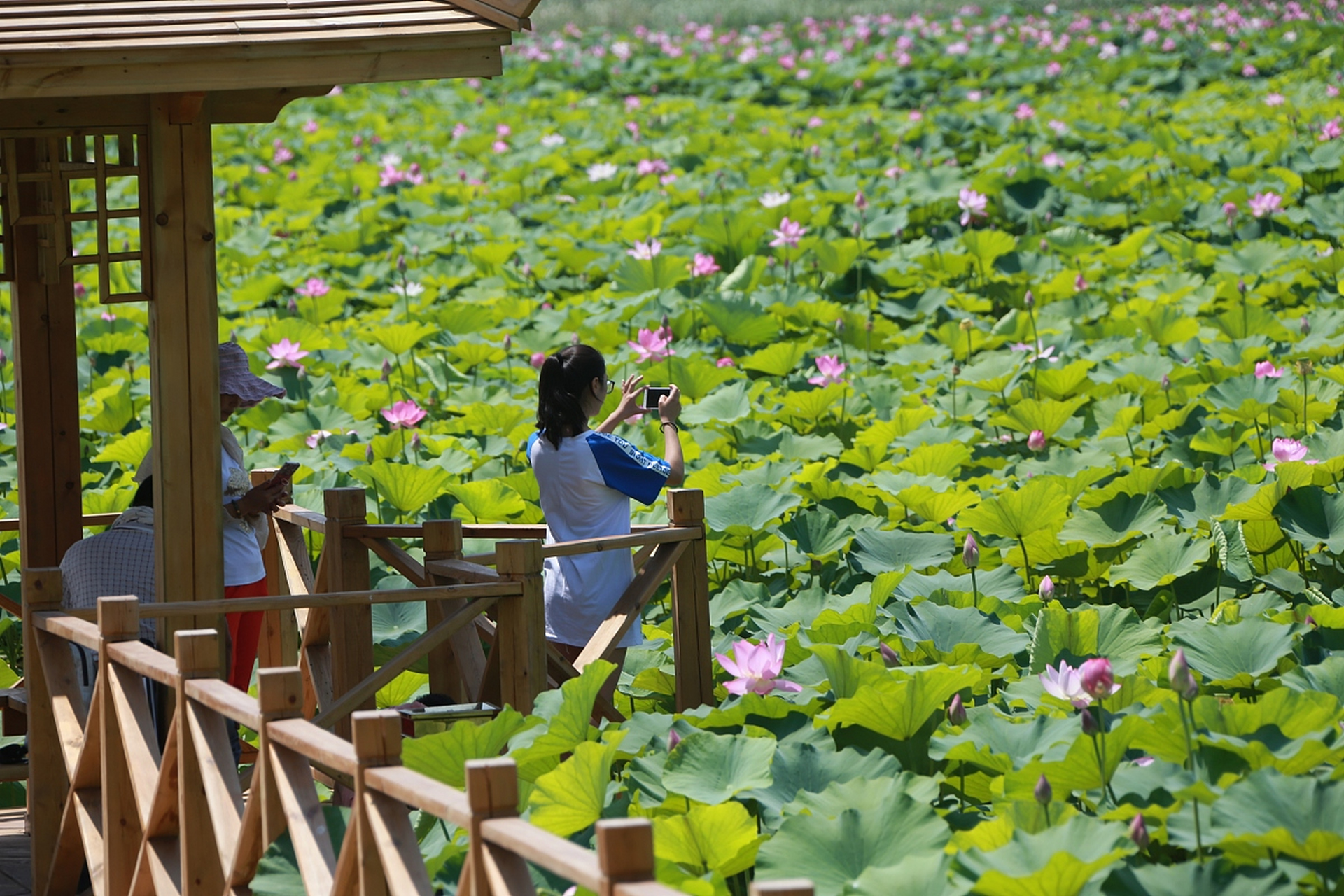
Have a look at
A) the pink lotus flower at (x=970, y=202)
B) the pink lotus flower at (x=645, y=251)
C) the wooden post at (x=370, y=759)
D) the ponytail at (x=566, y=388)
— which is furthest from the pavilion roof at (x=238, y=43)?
the pink lotus flower at (x=970, y=202)

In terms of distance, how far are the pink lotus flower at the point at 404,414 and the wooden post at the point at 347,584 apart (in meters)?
1.63

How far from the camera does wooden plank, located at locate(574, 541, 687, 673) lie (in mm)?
3455

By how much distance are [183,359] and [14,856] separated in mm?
1348

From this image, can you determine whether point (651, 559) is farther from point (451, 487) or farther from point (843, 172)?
point (843, 172)

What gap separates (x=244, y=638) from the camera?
362 centimetres

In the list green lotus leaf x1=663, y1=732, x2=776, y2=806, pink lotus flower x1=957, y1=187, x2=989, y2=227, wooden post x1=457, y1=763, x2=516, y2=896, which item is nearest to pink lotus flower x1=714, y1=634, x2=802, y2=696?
green lotus leaf x1=663, y1=732, x2=776, y2=806

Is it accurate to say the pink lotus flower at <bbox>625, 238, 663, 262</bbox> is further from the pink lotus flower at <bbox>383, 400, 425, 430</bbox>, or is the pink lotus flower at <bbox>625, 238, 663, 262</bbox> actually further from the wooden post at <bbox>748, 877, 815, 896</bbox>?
the wooden post at <bbox>748, 877, 815, 896</bbox>

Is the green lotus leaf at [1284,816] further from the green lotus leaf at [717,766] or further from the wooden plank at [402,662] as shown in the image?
the wooden plank at [402,662]

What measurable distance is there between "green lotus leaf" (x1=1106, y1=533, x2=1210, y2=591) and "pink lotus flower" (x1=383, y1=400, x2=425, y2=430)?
2.51 m

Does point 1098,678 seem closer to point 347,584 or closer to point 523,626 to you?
point 523,626

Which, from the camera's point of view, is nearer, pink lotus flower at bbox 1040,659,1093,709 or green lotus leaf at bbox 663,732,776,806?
green lotus leaf at bbox 663,732,776,806

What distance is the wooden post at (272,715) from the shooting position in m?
2.10

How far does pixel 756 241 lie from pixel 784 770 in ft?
19.3

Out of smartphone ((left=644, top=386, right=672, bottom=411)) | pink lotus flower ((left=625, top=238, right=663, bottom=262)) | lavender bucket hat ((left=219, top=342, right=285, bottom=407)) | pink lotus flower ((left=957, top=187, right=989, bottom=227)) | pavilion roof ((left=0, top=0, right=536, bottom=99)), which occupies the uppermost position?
pink lotus flower ((left=957, top=187, right=989, bottom=227))
